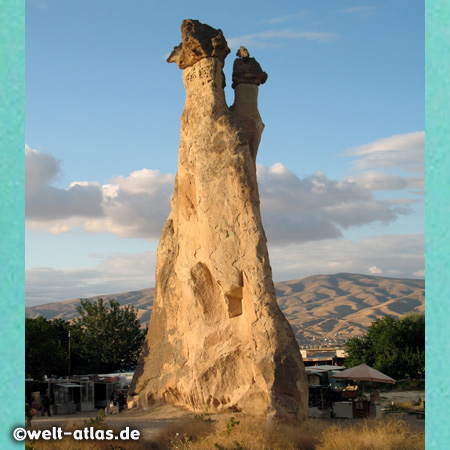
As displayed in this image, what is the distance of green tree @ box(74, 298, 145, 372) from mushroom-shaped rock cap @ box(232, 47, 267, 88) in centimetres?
1367

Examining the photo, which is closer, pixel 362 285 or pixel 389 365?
pixel 389 365

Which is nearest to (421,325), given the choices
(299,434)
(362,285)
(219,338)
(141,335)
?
(141,335)

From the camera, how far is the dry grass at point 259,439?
13.5 metres

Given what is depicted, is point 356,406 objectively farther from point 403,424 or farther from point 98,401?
point 98,401

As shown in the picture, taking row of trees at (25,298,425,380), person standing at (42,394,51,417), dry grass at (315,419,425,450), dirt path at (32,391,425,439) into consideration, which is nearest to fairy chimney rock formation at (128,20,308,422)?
dirt path at (32,391,425,439)

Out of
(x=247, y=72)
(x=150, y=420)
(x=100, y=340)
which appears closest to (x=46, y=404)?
(x=150, y=420)

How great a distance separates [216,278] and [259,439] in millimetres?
5609

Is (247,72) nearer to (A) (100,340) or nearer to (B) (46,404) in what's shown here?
(B) (46,404)

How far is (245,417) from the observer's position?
1658 cm

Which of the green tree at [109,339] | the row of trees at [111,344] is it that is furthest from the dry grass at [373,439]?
the green tree at [109,339]

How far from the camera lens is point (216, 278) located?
18609mm

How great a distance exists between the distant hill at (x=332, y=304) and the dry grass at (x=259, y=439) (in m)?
85.7

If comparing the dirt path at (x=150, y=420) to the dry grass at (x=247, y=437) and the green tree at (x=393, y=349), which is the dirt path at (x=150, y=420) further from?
the green tree at (x=393, y=349)

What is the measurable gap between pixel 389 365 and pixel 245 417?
64.8 ft
